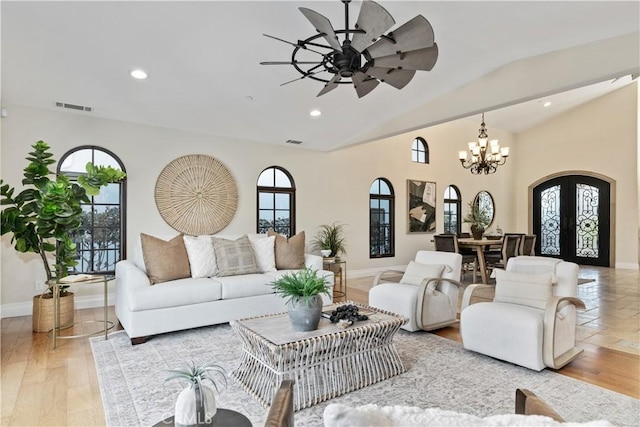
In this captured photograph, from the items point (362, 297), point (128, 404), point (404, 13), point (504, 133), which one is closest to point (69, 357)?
point (128, 404)

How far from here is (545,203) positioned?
10.2m

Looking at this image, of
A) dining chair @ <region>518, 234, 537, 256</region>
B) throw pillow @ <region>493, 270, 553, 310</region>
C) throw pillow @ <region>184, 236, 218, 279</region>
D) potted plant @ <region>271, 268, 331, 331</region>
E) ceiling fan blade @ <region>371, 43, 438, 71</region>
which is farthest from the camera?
dining chair @ <region>518, 234, 537, 256</region>

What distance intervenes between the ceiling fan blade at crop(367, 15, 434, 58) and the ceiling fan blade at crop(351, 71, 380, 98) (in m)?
0.27

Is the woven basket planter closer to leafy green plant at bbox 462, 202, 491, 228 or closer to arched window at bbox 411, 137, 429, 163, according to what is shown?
arched window at bbox 411, 137, 429, 163

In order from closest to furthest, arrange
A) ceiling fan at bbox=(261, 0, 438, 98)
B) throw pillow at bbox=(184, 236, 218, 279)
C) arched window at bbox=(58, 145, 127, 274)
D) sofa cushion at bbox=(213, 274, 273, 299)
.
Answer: ceiling fan at bbox=(261, 0, 438, 98)
sofa cushion at bbox=(213, 274, 273, 299)
throw pillow at bbox=(184, 236, 218, 279)
arched window at bbox=(58, 145, 127, 274)

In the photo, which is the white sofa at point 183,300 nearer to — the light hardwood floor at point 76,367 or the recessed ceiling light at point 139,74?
the light hardwood floor at point 76,367

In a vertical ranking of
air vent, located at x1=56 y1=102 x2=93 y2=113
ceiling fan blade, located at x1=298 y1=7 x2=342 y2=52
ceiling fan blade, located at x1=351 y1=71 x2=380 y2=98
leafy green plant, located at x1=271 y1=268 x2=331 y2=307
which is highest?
air vent, located at x1=56 y1=102 x2=93 y2=113

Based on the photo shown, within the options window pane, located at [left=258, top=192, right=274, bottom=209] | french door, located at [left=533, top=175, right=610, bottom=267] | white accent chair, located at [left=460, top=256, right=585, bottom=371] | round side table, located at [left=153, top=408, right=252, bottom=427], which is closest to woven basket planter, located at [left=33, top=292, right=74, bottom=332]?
window pane, located at [left=258, top=192, right=274, bottom=209]

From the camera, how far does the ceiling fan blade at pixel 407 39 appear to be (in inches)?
86.9

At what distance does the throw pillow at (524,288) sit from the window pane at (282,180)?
13.3 ft

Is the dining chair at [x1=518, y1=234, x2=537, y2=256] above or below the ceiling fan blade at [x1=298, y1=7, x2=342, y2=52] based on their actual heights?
below

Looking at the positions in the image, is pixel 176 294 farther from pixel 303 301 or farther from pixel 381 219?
pixel 381 219

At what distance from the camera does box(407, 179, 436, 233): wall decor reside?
835cm

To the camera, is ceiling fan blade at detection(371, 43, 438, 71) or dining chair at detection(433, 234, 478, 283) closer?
ceiling fan blade at detection(371, 43, 438, 71)
